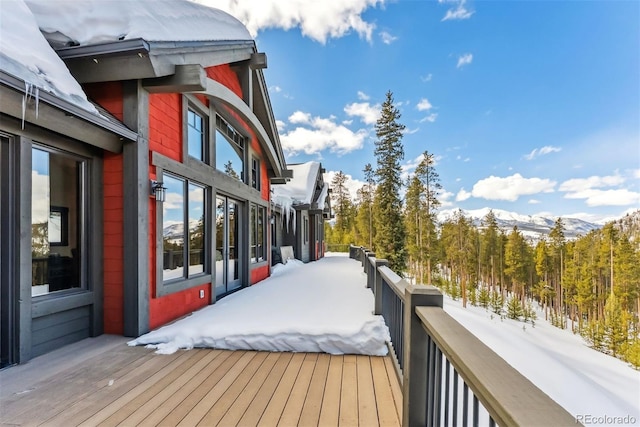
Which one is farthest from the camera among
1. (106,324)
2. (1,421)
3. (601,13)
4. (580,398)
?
(601,13)

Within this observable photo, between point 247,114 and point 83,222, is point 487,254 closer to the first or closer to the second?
point 247,114

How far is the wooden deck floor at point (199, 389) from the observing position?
1.98 metres

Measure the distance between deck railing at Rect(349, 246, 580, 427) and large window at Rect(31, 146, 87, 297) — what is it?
3.51 m

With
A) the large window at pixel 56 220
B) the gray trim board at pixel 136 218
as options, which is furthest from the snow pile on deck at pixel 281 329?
the large window at pixel 56 220

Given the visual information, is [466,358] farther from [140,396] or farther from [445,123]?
[445,123]

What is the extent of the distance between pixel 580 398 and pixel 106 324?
8.33 meters

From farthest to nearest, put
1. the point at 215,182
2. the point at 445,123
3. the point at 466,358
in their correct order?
the point at 445,123
the point at 215,182
the point at 466,358

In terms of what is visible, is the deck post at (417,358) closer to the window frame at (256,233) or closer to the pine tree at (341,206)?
the window frame at (256,233)

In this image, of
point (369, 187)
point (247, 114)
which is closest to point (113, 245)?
point (247, 114)

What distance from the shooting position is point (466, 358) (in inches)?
38.9

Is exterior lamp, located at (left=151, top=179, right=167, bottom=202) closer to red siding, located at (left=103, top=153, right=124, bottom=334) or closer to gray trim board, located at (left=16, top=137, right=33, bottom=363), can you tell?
red siding, located at (left=103, top=153, right=124, bottom=334)

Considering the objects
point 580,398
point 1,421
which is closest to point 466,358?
point 1,421

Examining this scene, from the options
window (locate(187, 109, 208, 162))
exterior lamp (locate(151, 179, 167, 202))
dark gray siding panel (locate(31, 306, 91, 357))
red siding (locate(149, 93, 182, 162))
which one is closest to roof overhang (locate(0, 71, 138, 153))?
red siding (locate(149, 93, 182, 162))

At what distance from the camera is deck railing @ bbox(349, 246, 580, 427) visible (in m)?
0.69
